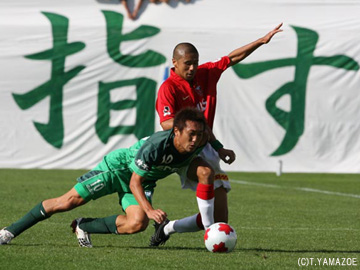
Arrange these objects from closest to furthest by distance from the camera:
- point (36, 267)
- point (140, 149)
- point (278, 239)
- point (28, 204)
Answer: point (36, 267)
point (140, 149)
point (278, 239)
point (28, 204)

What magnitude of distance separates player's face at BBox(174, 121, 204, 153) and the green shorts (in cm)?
74

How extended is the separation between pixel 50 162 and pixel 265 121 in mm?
5785

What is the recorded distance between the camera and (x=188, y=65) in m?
7.60

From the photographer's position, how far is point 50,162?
70.8ft

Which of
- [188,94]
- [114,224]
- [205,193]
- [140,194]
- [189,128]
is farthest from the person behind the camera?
[188,94]

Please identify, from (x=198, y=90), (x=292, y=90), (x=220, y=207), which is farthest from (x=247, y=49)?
(x=292, y=90)

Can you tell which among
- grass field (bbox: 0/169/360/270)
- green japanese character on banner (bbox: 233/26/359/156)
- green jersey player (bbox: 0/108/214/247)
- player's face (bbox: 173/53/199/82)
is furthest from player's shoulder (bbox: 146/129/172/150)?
green japanese character on banner (bbox: 233/26/359/156)

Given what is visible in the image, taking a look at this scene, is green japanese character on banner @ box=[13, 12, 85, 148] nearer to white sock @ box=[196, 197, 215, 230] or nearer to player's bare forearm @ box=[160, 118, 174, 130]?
player's bare forearm @ box=[160, 118, 174, 130]

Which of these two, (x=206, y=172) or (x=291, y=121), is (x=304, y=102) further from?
(x=206, y=172)

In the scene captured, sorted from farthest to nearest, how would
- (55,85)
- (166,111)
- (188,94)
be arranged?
(55,85) → (188,94) → (166,111)

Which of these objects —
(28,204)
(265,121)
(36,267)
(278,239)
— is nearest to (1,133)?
(265,121)

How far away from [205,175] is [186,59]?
1.19 m

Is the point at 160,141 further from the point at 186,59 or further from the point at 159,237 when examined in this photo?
the point at 159,237

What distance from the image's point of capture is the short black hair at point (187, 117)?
6590 mm
